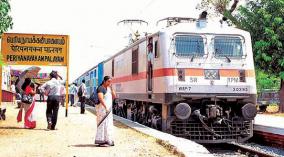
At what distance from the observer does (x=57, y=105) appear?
14938 millimetres

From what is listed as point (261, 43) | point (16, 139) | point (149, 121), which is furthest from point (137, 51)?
point (261, 43)

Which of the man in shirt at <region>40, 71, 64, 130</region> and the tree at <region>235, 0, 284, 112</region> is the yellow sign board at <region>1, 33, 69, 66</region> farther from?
the tree at <region>235, 0, 284, 112</region>

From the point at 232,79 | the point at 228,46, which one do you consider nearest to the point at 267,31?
the point at 228,46

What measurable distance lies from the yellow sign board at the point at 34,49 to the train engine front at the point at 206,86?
6.18 m

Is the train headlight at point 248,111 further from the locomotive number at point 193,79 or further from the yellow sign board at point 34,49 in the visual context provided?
the yellow sign board at point 34,49

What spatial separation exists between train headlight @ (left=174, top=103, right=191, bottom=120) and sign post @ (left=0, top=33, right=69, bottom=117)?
702cm

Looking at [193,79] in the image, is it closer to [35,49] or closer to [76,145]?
[76,145]

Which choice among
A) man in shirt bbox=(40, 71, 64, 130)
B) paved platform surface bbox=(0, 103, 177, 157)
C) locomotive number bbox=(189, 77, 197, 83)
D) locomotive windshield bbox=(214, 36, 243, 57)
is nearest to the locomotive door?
paved platform surface bbox=(0, 103, 177, 157)

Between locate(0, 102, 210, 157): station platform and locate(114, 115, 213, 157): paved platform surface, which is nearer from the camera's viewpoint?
locate(114, 115, 213, 157): paved platform surface

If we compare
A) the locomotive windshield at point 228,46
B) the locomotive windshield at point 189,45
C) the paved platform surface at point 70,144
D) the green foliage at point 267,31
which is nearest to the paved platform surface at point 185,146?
the paved platform surface at point 70,144

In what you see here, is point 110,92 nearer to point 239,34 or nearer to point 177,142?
point 177,142

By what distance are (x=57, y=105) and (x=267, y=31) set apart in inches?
654

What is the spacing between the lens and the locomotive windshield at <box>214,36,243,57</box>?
14.5 metres

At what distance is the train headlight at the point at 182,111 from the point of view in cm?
1345
